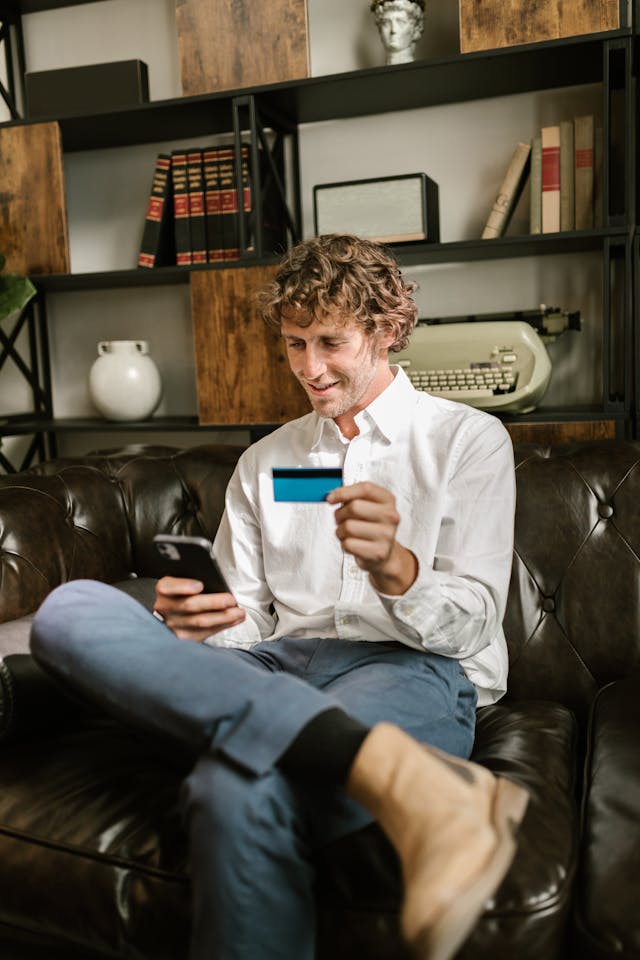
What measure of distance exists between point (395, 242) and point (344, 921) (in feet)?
5.69

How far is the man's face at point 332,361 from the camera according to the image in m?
1.60

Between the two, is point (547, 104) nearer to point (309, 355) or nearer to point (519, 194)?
point (519, 194)

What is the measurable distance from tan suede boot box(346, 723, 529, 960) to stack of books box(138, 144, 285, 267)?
1745mm

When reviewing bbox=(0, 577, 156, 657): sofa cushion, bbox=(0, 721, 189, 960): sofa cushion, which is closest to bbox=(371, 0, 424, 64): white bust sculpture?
bbox=(0, 577, 156, 657): sofa cushion

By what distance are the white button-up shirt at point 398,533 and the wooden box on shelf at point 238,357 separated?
2.27ft

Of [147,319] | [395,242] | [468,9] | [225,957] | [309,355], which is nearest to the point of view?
[225,957]

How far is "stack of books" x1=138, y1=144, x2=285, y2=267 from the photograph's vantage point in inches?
102

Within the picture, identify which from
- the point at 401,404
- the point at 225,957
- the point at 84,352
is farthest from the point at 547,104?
the point at 225,957

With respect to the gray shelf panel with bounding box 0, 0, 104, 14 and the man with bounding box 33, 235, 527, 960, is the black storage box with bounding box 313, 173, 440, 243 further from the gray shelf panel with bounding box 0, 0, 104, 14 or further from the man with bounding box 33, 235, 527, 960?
the gray shelf panel with bounding box 0, 0, 104, 14

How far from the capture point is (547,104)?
2.52 meters

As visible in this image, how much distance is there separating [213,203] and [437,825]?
205 cm

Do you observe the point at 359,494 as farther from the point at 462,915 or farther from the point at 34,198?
the point at 34,198

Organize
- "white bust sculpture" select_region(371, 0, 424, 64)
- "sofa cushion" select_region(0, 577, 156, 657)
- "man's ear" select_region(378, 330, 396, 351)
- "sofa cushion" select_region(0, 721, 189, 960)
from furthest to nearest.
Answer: "white bust sculpture" select_region(371, 0, 424, 64) < "man's ear" select_region(378, 330, 396, 351) < "sofa cushion" select_region(0, 577, 156, 657) < "sofa cushion" select_region(0, 721, 189, 960)

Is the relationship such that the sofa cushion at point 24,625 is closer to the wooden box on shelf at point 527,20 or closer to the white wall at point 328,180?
the white wall at point 328,180
